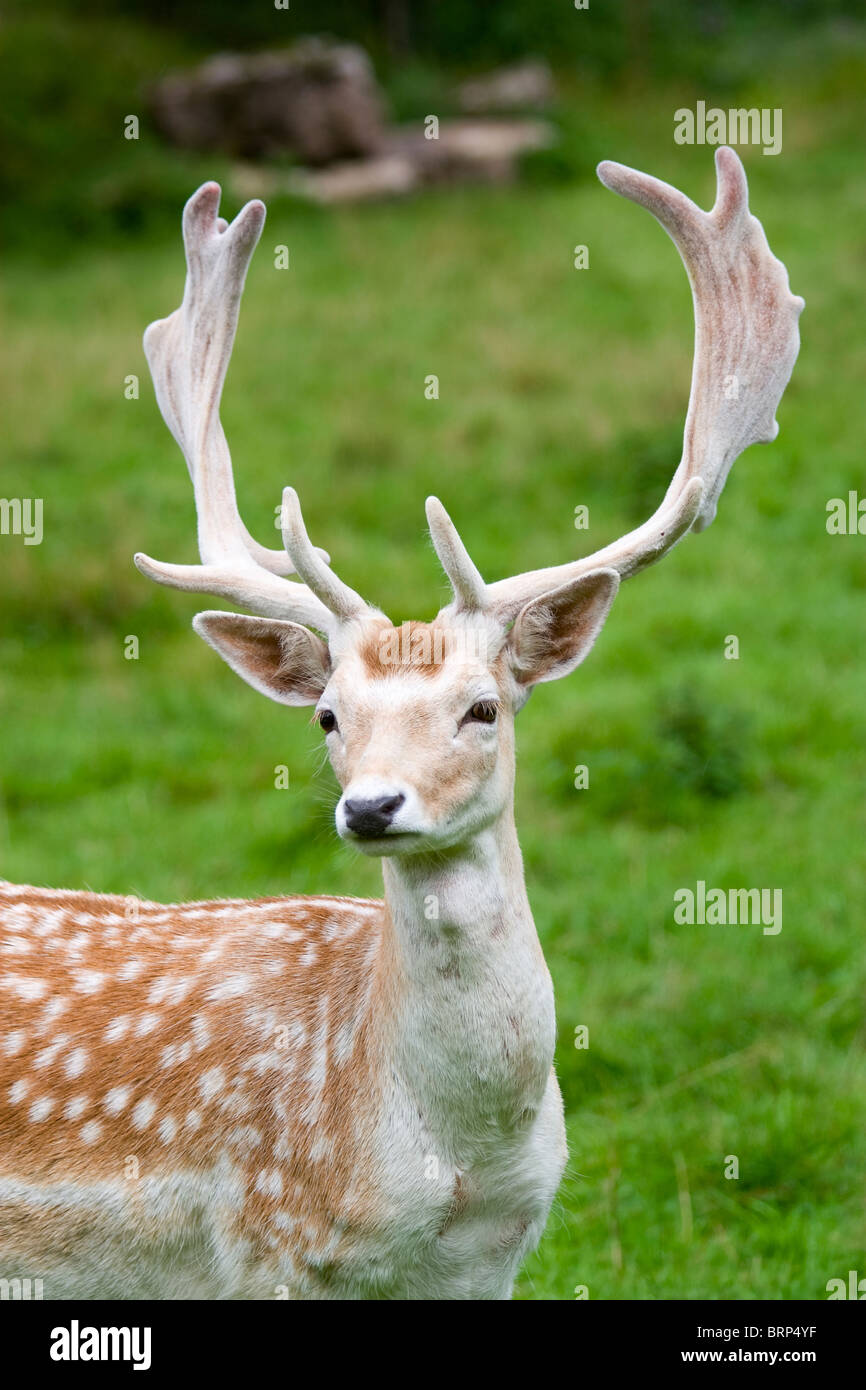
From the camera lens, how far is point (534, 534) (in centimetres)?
990

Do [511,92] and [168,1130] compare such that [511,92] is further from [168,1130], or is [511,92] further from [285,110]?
[168,1130]

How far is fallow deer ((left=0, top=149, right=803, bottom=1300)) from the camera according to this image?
3.66 m

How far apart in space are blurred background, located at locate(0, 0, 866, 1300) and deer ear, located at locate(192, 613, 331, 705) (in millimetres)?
241

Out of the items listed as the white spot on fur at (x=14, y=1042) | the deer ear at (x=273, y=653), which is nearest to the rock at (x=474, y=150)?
the deer ear at (x=273, y=653)

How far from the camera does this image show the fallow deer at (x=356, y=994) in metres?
3.66

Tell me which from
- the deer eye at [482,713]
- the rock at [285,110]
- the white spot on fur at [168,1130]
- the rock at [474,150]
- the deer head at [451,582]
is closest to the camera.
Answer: the deer head at [451,582]

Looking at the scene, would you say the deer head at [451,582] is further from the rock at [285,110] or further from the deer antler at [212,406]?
the rock at [285,110]

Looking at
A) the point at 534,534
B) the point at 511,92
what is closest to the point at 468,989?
the point at 534,534

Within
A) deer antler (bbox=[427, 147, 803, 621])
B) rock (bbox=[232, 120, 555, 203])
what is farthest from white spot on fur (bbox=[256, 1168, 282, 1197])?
rock (bbox=[232, 120, 555, 203])

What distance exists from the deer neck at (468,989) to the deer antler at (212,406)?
2.39ft

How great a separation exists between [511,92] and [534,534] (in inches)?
452

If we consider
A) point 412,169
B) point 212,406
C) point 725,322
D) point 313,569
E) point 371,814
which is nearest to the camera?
point 371,814

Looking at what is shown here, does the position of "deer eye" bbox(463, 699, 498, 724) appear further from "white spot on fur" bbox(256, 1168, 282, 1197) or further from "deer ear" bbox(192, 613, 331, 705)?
"white spot on fur" bbox(256, 1168, 282, 1197)

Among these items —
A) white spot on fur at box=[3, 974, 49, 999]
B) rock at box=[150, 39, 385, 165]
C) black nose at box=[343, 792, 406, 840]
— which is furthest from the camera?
rock at box=[150, 39, 385, 165]
